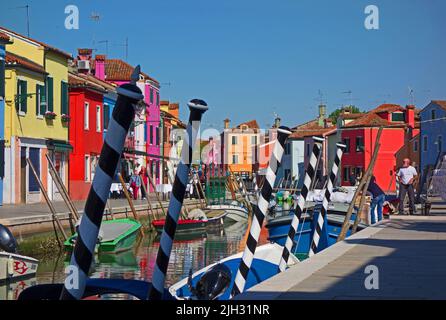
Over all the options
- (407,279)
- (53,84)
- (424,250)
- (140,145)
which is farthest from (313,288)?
(140,145)

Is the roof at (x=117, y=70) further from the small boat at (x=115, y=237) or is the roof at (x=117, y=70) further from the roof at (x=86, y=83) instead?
the small boat at (x=115, y=237)

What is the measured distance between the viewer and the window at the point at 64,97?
3662cm

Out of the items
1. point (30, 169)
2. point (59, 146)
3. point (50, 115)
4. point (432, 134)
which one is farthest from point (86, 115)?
point (432, 134)

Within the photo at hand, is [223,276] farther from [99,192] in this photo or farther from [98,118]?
[98,118]

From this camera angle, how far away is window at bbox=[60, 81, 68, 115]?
36625mm

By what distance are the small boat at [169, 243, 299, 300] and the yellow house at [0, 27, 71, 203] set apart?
20620 millimetres

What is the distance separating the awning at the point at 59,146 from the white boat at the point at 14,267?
17834 millimetres

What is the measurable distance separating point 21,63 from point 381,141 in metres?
40.7

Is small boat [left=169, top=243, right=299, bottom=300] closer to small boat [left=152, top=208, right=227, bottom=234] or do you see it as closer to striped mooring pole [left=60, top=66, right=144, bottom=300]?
striped mooring pole [left=60, top=66, right=144, bottom=300]

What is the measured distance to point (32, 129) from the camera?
109ft

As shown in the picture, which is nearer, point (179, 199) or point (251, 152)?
point (179, 199)

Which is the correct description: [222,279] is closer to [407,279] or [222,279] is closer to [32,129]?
[407,279]

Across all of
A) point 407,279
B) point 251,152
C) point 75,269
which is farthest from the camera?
point 251,152
